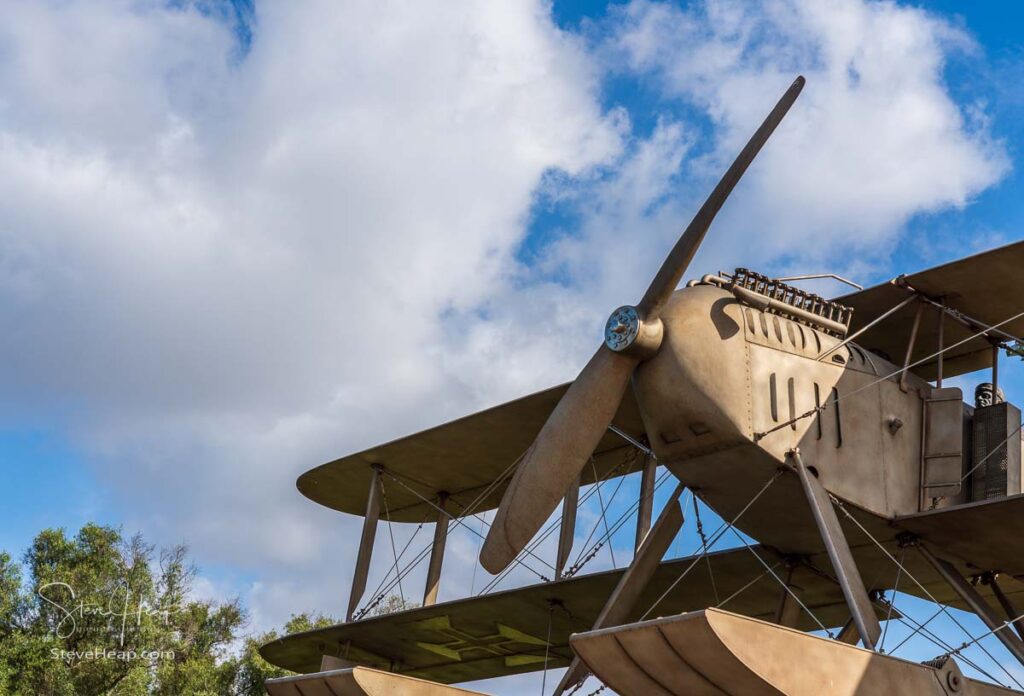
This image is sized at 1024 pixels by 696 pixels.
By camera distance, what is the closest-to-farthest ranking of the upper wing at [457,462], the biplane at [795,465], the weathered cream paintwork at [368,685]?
the biplane at [795,465] → the weathered cream paintwork at [368,685] → the upper wing at [457,462]

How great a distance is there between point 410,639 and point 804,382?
8.26 metres

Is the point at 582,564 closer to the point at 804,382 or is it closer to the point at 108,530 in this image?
the point at 804,382

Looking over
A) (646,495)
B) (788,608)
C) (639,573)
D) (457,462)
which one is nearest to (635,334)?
(639,573)

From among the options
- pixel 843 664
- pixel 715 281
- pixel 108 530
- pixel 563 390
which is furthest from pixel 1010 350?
pixel 108 530

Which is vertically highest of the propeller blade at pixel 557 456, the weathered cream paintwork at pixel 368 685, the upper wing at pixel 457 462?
the upper wing at pixel 457 462

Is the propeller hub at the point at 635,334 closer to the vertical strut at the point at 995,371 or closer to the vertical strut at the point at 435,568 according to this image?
the vertical strut at the point at 995,371

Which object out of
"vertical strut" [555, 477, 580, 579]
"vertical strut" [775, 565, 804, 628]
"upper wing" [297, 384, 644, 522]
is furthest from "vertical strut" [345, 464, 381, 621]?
"vertical strut" [775, 565, 804, 628]

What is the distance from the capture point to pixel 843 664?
9.32 m

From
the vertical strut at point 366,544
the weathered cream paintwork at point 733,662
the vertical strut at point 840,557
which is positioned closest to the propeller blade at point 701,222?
the vertical strut at point 840,557

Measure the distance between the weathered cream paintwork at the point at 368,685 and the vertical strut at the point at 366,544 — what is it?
5.69 metres

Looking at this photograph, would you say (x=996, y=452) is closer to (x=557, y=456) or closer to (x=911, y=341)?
(x=911, y=341)

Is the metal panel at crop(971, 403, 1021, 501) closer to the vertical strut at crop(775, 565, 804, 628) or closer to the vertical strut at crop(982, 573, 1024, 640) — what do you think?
the vertical strut at crop(982, 573, 1024, 640)

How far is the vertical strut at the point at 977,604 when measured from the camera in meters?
12.0

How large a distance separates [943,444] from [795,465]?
1965mm
